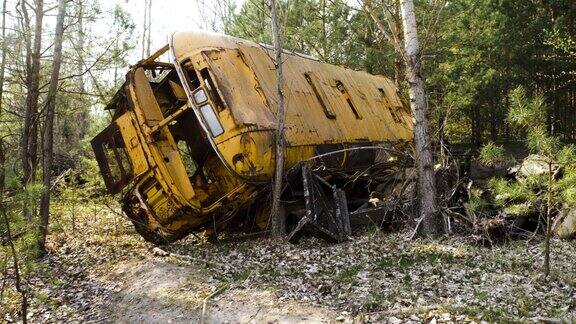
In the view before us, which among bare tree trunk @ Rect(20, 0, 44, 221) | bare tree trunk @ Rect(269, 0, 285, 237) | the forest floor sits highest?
bare tree trunk @ Rect(20, 0, 44, 221)

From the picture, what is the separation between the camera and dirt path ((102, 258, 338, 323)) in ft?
18.1

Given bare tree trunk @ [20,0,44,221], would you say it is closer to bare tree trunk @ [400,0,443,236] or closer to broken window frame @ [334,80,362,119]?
broken window frame @ [334,80,362,119]

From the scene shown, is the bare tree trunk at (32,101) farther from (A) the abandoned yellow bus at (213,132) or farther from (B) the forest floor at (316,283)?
(B) the forest floor at (316,283)

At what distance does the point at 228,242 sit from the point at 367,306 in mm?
4431

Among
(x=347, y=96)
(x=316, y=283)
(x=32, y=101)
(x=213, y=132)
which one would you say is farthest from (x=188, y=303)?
(x=347, y=96)

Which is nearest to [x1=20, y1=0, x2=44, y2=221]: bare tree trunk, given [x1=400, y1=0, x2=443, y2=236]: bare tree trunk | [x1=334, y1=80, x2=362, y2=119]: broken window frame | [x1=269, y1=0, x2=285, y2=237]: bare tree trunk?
[x1=269, y1=0, x2=285, y2=237]: bare tree trunk

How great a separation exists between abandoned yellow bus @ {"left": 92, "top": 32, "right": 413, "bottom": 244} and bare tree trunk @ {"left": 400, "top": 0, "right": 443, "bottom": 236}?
815 mm

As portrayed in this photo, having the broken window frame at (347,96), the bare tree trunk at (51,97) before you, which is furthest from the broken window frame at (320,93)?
the bare tree trunk at (51,97)

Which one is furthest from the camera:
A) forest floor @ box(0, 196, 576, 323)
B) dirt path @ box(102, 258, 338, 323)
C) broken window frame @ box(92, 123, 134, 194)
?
broken window frame @ box(92, 123, 134, 194)

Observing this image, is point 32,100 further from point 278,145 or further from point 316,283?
point 316,283

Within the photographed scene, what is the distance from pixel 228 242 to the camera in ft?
30.8

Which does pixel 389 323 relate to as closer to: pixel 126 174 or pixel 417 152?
pixel 417 152

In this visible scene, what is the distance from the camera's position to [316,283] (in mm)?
6445

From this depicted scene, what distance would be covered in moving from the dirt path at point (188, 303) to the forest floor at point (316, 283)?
0.05 ft
